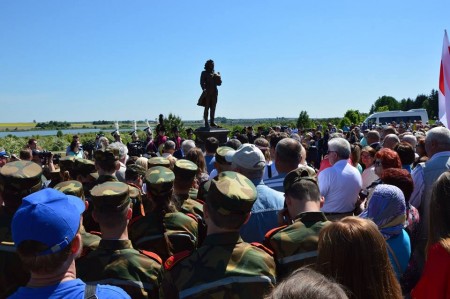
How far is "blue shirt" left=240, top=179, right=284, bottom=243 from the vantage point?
3461 millimetres

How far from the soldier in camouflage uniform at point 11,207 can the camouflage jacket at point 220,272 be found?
3.74 ft

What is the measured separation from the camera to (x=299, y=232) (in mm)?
2648

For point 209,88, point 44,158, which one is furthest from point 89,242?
point 209,88

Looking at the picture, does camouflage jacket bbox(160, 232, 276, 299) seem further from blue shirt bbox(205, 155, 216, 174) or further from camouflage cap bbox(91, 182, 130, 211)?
blue shirt bbox(205, 155, 216, 174)

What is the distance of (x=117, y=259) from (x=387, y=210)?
6.44 ft

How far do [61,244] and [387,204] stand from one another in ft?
7.52

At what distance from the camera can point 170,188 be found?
11.1 feet

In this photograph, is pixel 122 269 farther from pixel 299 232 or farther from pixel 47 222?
pixel 299 232

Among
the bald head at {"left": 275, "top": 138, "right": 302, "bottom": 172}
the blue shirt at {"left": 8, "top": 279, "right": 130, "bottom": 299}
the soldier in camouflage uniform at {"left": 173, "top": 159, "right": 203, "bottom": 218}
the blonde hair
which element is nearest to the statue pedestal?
the bald head at {"left": 275, "top": 138, "right": 302, "bottom": 172}

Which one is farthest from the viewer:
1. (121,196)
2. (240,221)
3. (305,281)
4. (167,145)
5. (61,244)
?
(167,145)

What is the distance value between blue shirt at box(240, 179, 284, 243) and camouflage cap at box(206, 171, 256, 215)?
3.35ft

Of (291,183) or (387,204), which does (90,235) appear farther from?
(387,204)

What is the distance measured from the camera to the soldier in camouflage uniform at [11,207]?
2.74 meters

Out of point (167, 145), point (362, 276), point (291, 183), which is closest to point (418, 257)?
point (291, 183)
